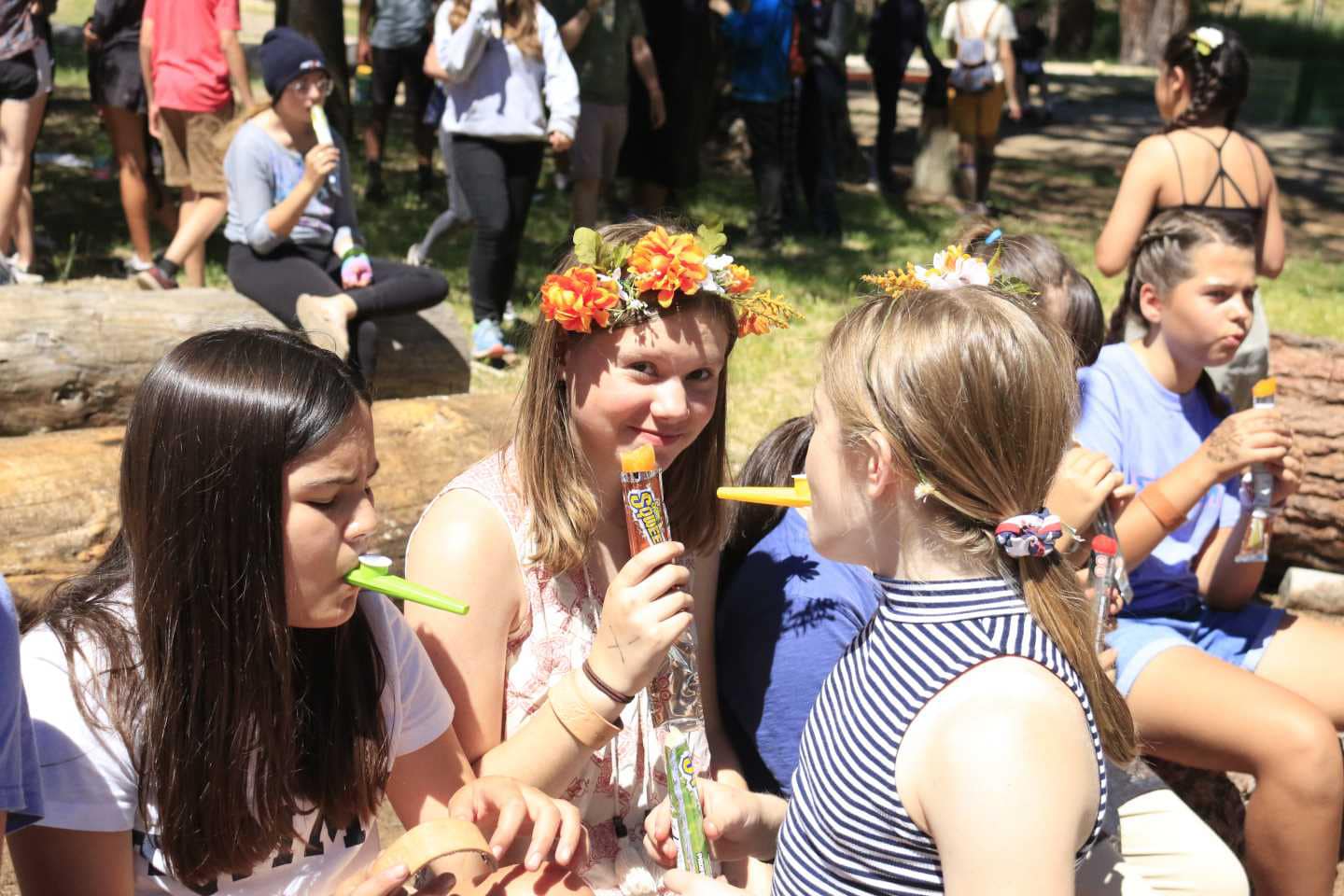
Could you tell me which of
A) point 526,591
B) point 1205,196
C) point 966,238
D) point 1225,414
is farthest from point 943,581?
point 1205,196

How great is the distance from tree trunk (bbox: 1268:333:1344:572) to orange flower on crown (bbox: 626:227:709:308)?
10.2 feet

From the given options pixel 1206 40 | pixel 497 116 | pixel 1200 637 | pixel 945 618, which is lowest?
pixel 1200 637

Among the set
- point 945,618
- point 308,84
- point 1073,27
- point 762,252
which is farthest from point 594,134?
point 1073,27

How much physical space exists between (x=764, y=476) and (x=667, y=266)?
540 mm

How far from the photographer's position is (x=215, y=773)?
1.78 meters

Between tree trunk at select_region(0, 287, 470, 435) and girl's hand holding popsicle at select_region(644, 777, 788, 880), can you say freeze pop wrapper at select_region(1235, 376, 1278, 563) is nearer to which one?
girl's hand holding popsicle at select_region(644, 777, 788, 880)

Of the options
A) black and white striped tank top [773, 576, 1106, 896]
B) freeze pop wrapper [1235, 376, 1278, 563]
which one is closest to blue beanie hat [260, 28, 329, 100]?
freeze pop wrapper [1235, 376, 1278, 563]

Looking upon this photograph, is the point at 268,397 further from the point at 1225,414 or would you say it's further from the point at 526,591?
the point at 1225,414

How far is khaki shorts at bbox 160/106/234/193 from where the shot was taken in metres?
6.10

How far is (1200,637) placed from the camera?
3.21m

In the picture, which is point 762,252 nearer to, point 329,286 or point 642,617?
point 329,286

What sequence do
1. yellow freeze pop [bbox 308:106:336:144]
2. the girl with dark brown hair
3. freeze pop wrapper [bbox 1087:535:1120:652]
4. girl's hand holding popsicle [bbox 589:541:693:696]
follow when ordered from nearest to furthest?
the girl with dark brown hair, girl's hand holding popsicle [bbox 589:541:693:696], freeze pop wrapper [bbox 1087:535:1120:652], yellow freeze pop [bbox 308:106:336:144]

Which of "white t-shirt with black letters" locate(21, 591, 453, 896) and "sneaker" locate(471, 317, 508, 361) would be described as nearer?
"white t-shirt with black letters" locate(21, 591, 453, 896)

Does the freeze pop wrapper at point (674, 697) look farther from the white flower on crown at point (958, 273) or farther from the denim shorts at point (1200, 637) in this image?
the denim shorts at point (1200, 637)
